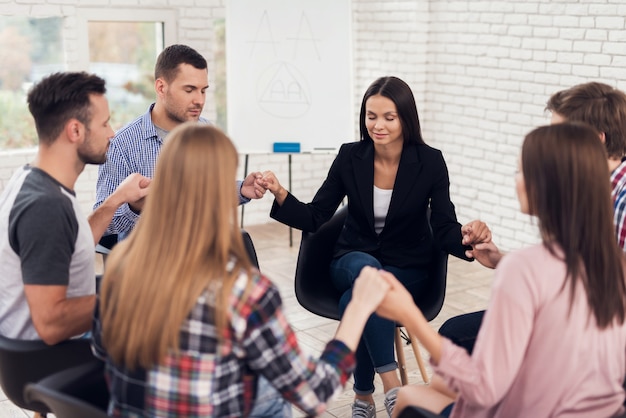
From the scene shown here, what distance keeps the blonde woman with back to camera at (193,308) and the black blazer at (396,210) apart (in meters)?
1.46

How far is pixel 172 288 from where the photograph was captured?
1505 mm

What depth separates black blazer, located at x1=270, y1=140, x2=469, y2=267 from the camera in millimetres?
3027

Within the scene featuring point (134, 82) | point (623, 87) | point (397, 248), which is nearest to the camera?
point (397, 248)

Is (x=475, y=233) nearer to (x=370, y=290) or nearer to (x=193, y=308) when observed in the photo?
(x=370, y=290)

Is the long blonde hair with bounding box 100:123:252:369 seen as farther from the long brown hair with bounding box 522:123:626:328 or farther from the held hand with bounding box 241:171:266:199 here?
the held hand with bounding box 241:171:266:199

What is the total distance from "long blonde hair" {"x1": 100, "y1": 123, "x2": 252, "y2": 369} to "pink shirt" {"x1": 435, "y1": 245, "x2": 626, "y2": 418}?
508 mm

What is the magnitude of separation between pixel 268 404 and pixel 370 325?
99cm

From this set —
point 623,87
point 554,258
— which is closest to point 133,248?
point 554,258

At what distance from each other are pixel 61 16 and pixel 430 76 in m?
2.53

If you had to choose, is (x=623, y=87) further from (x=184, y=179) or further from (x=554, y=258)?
(x=184, y=179)

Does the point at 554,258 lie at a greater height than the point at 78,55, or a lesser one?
lesser

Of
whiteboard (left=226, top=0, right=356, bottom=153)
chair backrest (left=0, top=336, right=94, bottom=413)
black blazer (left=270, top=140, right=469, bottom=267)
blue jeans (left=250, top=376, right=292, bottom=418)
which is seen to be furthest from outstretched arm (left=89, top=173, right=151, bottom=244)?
whiteboard (left=226, top=0, right=356, bottom=153)

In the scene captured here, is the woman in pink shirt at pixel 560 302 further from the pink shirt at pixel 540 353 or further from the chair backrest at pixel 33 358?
the chair backrest at pixel 33 358

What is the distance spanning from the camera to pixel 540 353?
1.61 metres
